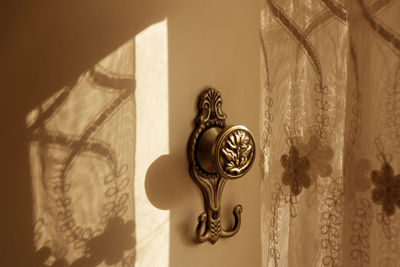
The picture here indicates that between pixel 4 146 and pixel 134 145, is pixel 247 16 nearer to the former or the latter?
pixel 134 145

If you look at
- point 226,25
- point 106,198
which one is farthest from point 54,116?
point 226,25

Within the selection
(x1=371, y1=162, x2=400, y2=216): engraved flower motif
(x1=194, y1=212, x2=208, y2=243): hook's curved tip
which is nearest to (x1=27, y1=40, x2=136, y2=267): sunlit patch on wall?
(x1=194, y1=212, x2=208, y2=243): hook's curved tip

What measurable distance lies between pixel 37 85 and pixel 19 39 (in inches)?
2.5

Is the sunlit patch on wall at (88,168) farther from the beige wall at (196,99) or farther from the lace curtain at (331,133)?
the lace curtain at (331,133)

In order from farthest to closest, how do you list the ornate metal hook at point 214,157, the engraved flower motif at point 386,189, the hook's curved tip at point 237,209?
the hook's curved tip at point 237,209 < the ornate metal hook at point 214,157 < the engraved flower motif at point 386,189

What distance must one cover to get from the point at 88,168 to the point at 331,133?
0.35 metres

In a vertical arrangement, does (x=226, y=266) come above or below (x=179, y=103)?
below

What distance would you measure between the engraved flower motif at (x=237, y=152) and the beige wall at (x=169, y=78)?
8 cm

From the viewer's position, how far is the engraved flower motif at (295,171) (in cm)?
51

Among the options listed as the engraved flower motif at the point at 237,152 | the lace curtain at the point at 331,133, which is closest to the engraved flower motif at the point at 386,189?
the lace curtain at the point at 331,133

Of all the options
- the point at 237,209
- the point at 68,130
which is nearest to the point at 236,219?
the point at 237,209

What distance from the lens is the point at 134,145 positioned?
0.64m

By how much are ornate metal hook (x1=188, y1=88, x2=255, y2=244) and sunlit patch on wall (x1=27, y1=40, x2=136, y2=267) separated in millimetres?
135

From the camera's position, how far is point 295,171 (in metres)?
0.53
